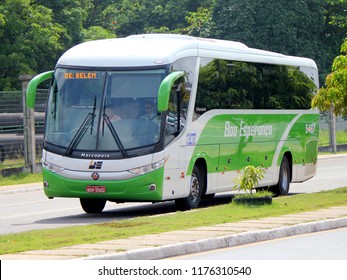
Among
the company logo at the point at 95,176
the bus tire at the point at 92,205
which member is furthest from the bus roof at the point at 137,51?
the bus tire at the point at 92,205

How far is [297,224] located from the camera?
1673 cm

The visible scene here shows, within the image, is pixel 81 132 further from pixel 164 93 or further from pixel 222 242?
pixel 222 242

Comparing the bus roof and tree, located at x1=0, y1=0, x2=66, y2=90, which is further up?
the bus roof

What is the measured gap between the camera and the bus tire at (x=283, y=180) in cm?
2681

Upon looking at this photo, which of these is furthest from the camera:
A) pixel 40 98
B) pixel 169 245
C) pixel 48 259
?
pixel 40 98

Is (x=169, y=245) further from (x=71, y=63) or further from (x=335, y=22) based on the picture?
(x=335, y=22)

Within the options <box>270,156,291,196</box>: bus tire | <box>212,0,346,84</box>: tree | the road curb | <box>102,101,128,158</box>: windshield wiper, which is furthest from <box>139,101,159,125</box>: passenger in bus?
<box>212,0,346,84</box>: tree

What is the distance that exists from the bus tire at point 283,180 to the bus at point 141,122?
2.46m

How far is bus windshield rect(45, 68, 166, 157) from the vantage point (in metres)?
21.0

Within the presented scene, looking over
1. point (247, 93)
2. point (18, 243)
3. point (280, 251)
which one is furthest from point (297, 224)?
point (247, 93)

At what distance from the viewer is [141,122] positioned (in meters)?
21.0

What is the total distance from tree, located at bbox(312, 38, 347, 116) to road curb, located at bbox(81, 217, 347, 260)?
23.2 feet

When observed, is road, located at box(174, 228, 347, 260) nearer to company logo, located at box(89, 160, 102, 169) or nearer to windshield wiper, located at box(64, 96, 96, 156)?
company logo, located at box(89, 160, 102, 169)

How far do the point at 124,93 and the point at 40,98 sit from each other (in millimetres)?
14623
